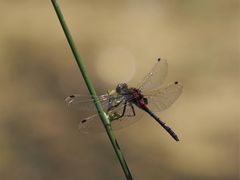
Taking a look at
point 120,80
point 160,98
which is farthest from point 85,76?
point 120,80

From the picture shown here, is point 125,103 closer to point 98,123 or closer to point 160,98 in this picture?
point 98,123

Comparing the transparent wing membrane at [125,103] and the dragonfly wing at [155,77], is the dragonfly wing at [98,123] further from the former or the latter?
the dragonfly wing at [155,77]

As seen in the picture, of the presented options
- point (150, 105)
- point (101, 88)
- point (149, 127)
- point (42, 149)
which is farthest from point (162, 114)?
point (150, 105)

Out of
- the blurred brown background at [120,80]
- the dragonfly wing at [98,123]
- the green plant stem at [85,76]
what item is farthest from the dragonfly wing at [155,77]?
the blurred brown background at [120,80]

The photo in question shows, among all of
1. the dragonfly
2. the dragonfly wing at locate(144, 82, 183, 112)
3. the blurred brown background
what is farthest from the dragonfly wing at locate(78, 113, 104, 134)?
the blurred brown background

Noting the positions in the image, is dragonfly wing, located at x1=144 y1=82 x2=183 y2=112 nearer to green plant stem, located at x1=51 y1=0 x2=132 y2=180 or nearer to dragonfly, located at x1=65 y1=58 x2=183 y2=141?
dragonfly, located at x1=65 y1=58 x2=183 y2=141

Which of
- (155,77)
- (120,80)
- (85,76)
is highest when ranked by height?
(120,80)

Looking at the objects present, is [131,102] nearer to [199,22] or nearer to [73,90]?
[73,90]
